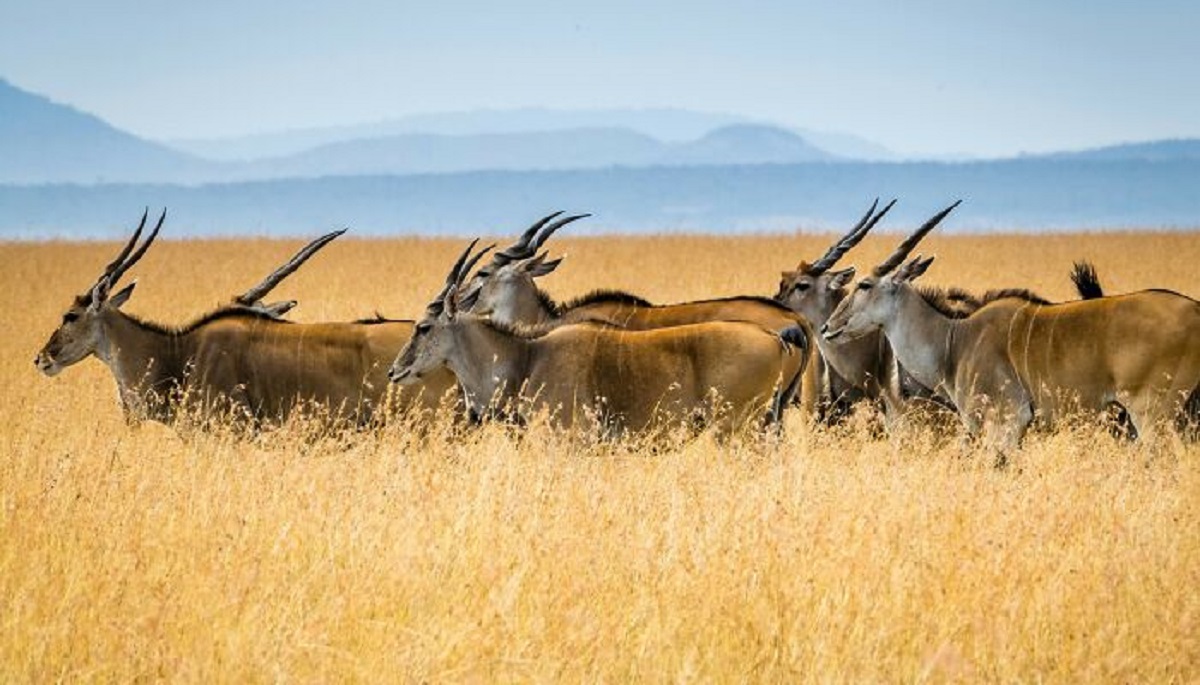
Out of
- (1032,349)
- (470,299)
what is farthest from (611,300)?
(1032,349)

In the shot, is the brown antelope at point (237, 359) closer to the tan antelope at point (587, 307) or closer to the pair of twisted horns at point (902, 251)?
the tan antelope at point (587, 307)

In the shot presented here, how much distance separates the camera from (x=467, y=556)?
7.27 meters

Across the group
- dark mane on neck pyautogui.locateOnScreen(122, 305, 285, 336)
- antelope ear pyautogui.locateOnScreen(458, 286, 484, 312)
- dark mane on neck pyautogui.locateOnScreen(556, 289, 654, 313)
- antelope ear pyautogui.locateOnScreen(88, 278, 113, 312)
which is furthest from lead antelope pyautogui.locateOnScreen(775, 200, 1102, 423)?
antelope ear pyautogui.locateOnScreen(88, 278, 113, 312)

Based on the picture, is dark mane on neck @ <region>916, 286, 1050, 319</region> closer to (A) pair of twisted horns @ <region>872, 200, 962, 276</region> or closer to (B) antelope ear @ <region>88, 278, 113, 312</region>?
(A) pair of twisted horns @ <region>872, 200, 962, 276</region>

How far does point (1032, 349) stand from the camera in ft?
35.3

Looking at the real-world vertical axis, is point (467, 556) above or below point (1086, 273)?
below

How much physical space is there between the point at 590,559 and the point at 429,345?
3657 mm

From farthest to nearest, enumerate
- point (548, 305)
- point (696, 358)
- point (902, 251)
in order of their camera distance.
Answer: point (548, 305)
point (902, 251)
point (696, 358)

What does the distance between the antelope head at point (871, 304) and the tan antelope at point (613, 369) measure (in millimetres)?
1332

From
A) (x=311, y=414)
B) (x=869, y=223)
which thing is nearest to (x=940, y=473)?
(x=311, y=414)

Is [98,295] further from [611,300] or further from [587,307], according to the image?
[611,300]

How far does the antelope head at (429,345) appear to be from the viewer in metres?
10.6

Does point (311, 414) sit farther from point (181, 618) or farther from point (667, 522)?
point (181, 618)

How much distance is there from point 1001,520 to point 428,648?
3.01m
